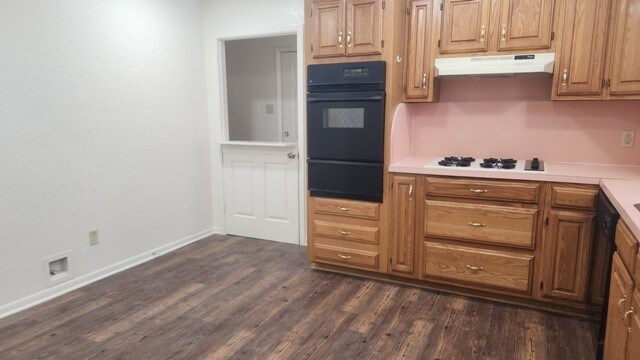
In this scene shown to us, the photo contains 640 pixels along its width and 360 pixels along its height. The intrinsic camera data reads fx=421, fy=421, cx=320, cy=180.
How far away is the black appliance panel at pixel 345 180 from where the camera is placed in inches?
119

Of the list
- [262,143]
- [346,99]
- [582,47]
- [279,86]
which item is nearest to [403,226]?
[346,99]

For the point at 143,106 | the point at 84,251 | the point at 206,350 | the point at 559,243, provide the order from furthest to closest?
the point at 143,106
the point at 84,251
the point at 559,243
the point at 206,350

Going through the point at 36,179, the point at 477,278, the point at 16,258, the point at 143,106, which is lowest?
the point at 477,278

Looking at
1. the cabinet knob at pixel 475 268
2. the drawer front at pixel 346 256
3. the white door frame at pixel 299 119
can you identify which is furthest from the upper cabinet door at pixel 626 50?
the white door frame at pixel 299 119

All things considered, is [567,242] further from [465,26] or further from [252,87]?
[252,87]

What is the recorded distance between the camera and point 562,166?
2871mm

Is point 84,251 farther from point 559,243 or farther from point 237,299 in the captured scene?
point 559,243

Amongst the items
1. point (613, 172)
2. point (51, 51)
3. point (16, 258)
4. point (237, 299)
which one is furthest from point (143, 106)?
point (613, 172)

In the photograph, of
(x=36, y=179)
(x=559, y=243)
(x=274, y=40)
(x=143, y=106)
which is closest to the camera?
(x=559, y=243)

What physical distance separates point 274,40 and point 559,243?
3615 mm

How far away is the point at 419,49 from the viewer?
3.02 m

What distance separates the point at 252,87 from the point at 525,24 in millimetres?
3207

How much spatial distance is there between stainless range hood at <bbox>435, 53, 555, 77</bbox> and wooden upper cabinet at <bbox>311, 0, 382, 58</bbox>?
0.51m

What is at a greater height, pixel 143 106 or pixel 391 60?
pixel 391 60
